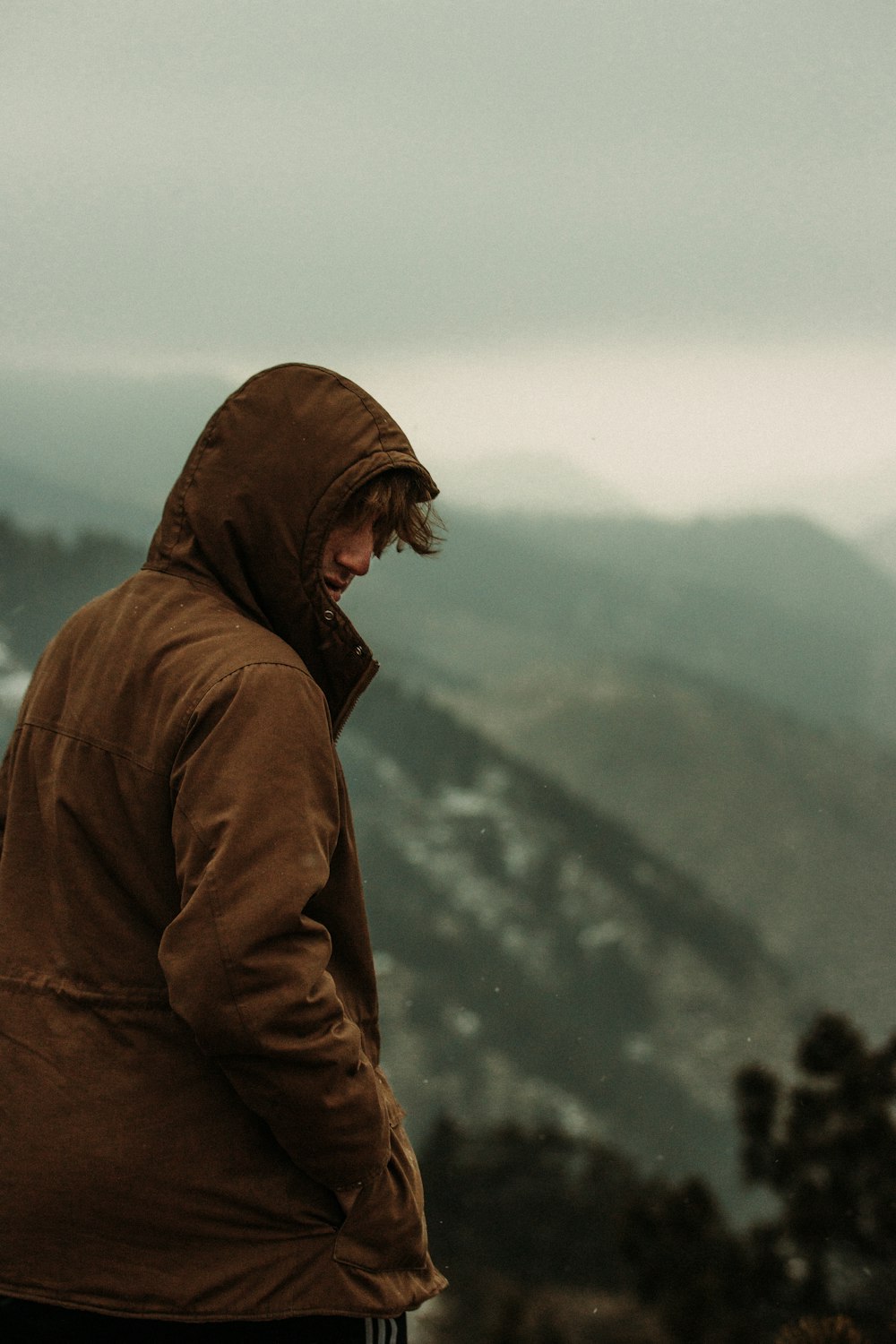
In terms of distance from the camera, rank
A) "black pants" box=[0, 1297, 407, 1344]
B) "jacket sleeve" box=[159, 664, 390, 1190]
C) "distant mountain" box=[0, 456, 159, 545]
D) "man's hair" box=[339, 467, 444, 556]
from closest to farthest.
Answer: "jacket sleeve" box=[159, 664, 390, 1190]
"black pants" box=[0, 1297, 407, 1344]
"man's hair" box=[339, 467, 444, 556]
"distant mountain" box=[0, 456, 159, 545]

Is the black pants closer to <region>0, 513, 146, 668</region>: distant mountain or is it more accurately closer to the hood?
the hood

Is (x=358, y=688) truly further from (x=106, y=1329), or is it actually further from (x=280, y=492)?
(x=106, y=1329)

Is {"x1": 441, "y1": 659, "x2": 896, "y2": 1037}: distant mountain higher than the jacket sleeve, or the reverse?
the jacket sleeve

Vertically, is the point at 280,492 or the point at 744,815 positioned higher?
the point at 280,492

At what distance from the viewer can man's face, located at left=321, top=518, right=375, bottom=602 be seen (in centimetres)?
157

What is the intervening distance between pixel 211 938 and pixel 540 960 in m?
1.49

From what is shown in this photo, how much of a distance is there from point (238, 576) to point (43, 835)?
1.20ft

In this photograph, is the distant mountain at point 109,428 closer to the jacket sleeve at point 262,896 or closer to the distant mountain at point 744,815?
Result: the distant mountain at point 744,815

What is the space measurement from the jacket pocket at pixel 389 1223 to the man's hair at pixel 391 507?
2.29 ft

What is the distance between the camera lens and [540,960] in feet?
8.86

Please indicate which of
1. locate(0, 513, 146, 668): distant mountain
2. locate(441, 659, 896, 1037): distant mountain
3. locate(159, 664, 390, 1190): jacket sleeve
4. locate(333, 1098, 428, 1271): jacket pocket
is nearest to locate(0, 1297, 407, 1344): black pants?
locate(333, 1098, 428, 1271): jacket pocket

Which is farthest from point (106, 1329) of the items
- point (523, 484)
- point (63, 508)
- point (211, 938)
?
point (523, 484)

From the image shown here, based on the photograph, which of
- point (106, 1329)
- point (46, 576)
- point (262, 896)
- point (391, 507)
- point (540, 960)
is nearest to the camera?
point (262, 896)

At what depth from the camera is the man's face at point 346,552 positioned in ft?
5.16
